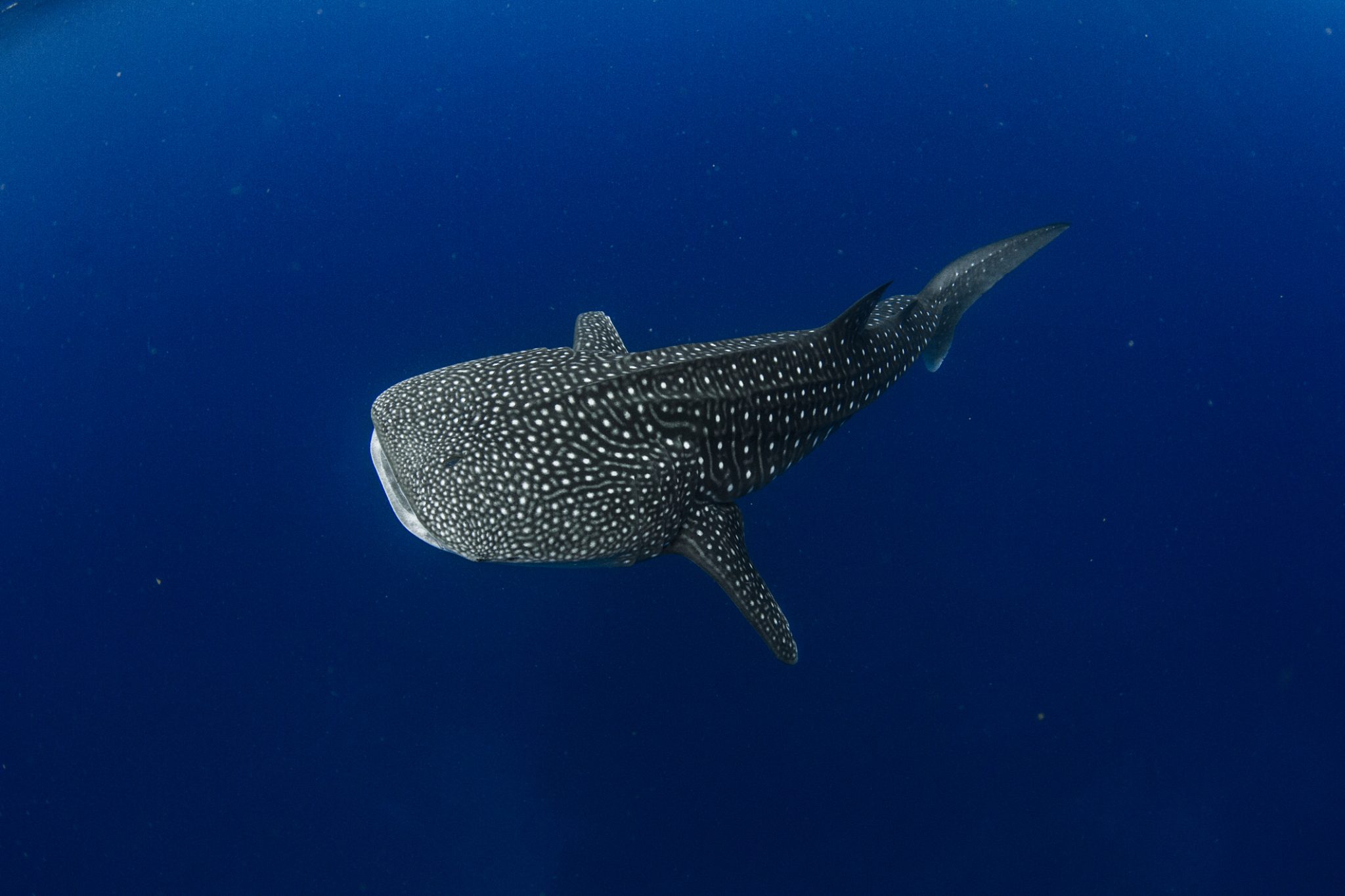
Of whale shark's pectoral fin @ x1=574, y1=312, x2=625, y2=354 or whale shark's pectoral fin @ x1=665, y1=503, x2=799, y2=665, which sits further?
whale shark's pectoral fin @ x1=574, y1=312, x2=625, y2=354

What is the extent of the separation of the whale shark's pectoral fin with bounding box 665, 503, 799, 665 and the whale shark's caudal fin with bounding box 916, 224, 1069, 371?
2.38m

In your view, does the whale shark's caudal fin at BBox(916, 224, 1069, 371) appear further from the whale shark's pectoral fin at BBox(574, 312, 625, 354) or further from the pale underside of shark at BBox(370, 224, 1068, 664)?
the whale shark's pectoral fin at BBox(574, 312, 625, 354)

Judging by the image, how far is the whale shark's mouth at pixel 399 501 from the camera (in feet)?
12.2

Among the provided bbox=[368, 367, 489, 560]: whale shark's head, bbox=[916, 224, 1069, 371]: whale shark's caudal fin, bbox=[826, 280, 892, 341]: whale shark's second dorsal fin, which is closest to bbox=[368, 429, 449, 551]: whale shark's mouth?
Answer: bbox=[368, 367, 489, 560]: whale shark's head

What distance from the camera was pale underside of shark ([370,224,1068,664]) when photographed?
11.7ft

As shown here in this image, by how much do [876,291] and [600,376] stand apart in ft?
5.33

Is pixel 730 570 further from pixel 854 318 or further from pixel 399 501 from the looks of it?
pixel 399 501

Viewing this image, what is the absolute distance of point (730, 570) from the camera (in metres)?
4.06

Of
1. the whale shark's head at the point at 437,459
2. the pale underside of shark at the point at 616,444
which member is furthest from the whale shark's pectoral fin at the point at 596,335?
the whale shark's head at the point at 437,459

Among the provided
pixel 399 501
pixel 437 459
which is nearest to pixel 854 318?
pixel 437 459

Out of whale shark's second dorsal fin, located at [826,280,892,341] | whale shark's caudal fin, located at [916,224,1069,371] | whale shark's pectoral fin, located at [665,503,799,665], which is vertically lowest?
whale shark's pectoral fin, located at [665,503,799,665]

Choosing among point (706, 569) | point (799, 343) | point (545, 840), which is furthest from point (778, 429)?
point (545, 840)

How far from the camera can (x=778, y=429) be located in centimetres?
414

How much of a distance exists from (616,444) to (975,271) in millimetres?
3208
